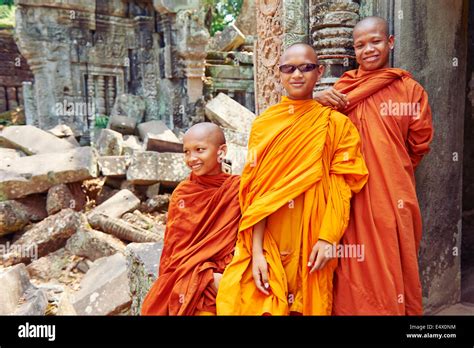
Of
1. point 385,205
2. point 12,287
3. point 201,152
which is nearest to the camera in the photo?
point 385,205

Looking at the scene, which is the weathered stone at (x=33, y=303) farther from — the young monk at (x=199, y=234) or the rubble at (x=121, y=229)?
the rubble at (x=121, y=229)

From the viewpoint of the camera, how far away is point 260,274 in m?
1.69

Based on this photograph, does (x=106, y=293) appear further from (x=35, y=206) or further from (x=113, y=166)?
(x=113, y=166)

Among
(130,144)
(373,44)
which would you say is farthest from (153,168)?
(373,44)

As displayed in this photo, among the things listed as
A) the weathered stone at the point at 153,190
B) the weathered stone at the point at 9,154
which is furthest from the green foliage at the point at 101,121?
the weathered stone at the point at 153,190

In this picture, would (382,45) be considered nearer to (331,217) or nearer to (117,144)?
(331,217)

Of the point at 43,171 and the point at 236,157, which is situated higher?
the point at 236,157

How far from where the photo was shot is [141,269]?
2.62 metres

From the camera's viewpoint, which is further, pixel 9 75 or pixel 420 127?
pixel 9 75

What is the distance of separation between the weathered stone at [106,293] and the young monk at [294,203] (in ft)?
6.36

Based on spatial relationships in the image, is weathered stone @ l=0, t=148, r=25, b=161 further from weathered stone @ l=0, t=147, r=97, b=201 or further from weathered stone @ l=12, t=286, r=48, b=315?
weathered stone @ l=12, t=286, r=48, b=315

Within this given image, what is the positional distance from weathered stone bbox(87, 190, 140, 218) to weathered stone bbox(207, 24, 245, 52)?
8.84 m

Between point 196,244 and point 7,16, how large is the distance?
62.2 ft

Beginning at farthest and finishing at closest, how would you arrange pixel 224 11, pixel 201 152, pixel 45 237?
pixel 224 11, pixel 45 237, pixel 201 152
